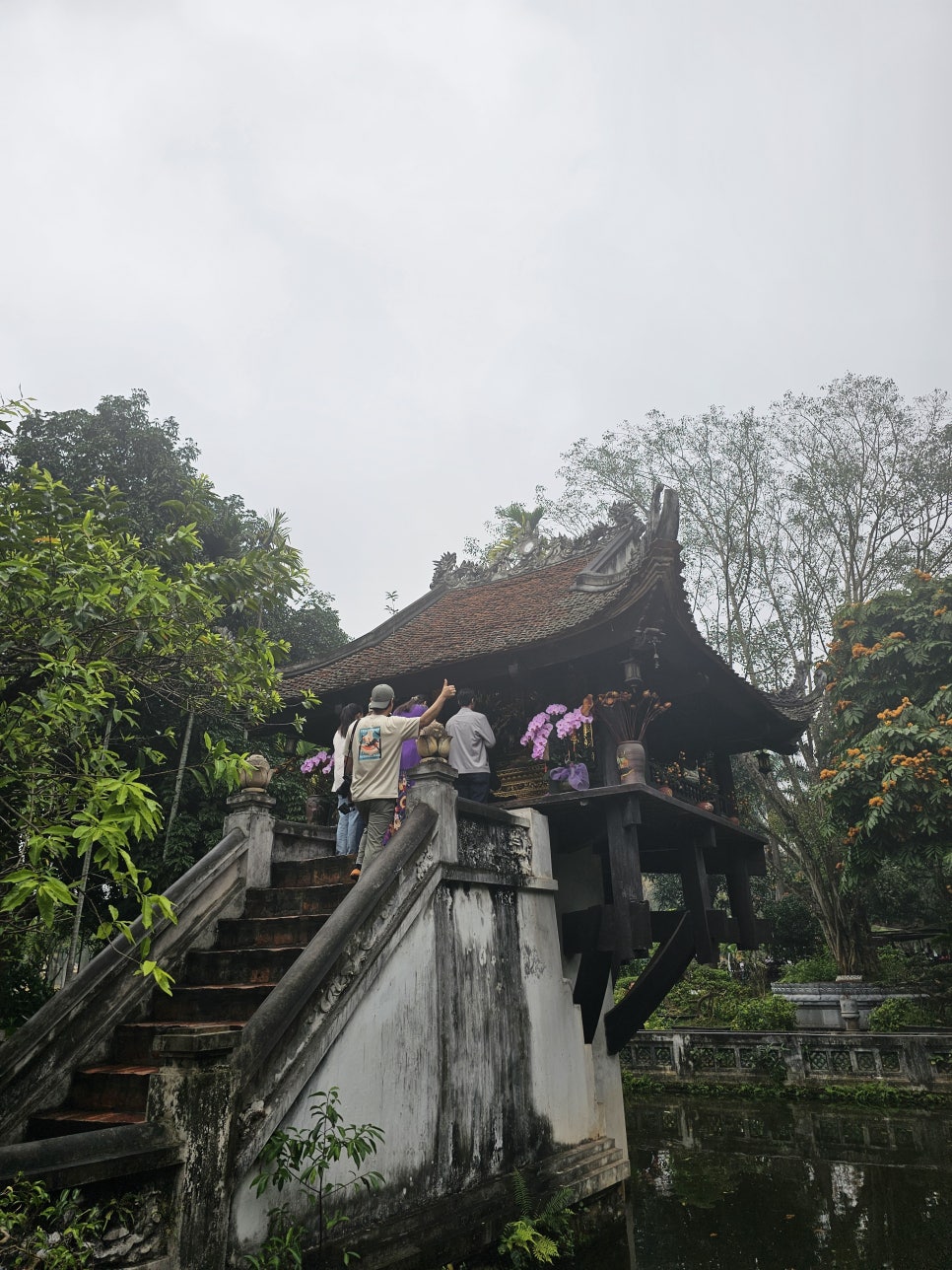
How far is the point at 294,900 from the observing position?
7.06m

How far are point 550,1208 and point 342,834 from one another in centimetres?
333

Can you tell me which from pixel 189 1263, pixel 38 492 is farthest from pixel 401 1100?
pixel 38 492

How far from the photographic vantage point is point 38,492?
4691 mm

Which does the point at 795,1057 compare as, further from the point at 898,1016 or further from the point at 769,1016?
the point at 898,1016

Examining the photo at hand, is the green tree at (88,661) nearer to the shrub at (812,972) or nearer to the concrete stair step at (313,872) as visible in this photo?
the concrete stair step at (313,872)

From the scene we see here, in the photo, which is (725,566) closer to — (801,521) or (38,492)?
(801,521)

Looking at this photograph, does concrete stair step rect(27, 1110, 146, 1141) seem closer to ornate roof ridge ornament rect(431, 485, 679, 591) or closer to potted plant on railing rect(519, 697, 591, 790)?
potted plant on railing rect(519, 697, 591, 790)

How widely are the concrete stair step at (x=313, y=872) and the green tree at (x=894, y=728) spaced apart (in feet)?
28.0

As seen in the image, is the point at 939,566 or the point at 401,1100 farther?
the point at 939,566

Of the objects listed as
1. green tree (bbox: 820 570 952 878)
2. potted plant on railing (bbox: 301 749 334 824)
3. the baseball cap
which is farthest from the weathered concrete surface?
green tree (bbox: 820 570 952 878)

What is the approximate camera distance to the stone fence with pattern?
13.0 metres

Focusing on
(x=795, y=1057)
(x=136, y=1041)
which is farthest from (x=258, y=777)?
(x=795, y=1057)

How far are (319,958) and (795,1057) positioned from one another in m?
12.1

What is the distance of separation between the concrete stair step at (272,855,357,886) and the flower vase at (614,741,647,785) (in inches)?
Result: 101
